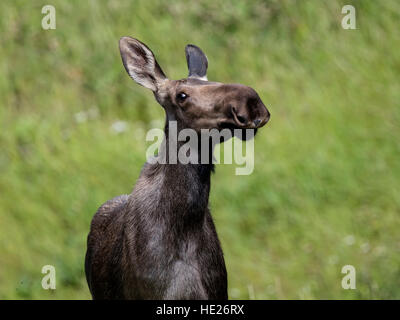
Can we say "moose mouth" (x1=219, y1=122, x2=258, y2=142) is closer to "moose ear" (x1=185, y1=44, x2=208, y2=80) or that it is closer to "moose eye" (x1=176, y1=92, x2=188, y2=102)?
"moose eye" (x1=176, y1=92, x2=188, y2=102)

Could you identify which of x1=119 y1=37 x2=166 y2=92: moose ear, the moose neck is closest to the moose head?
x1=119 y1=37 x2=166 y2=92: moose ear

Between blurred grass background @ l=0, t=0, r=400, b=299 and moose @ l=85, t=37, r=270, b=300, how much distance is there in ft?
9.31

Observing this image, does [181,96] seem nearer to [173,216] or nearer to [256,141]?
[173,216]

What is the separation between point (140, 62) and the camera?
5453mm

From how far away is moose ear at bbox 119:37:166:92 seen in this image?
544 centimetres

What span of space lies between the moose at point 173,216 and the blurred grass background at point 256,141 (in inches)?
112

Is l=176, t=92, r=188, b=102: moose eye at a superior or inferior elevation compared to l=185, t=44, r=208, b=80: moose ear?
inferior

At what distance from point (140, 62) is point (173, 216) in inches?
39.3

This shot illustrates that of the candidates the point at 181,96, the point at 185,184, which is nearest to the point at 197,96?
the point at 181,96

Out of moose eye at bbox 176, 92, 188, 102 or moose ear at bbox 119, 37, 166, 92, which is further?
moose ear at bbox 119, 37, 166, 92

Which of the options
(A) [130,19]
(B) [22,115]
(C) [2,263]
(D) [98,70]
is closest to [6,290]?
(C) [2,263]

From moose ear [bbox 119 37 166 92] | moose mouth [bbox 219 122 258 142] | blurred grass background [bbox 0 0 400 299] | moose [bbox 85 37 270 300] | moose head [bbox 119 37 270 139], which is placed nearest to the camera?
moose head [bbox 119 37 270 139]

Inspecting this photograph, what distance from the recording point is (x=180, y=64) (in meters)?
9.98

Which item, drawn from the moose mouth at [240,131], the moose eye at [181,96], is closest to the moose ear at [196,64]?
the moose eye at [181,96]
